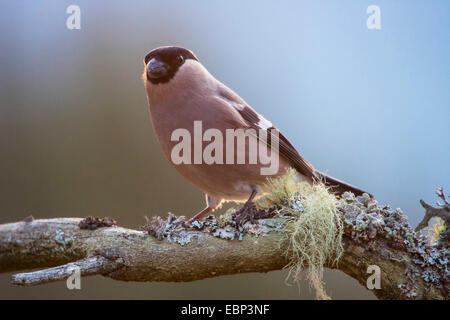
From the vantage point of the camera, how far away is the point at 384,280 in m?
1.71

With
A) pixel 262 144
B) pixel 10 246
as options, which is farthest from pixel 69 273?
pixel 262 144

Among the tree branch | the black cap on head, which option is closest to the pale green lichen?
the tree branch

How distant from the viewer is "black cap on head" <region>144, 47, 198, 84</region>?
6.66 feet

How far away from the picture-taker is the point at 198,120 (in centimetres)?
202

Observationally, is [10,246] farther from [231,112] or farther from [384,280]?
[384,280]

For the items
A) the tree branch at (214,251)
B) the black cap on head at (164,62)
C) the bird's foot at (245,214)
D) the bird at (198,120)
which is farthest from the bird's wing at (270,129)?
the tree branch at (214,251)

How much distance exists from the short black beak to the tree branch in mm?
622

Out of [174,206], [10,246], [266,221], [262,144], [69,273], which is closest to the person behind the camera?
[69,273]

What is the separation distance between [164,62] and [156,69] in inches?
2.9

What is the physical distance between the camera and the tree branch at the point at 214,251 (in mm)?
1670

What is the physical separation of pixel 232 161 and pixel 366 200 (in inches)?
21.6

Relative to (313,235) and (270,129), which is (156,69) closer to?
(270,129)

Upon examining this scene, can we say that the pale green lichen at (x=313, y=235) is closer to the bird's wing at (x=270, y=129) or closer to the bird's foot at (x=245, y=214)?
the bird's foot at (x=245, y=214)

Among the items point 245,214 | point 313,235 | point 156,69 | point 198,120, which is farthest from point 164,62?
point 313,235
